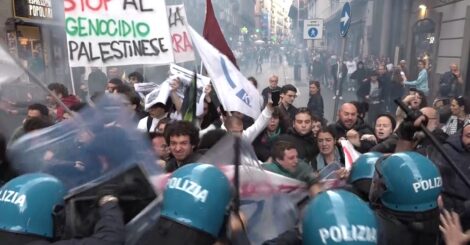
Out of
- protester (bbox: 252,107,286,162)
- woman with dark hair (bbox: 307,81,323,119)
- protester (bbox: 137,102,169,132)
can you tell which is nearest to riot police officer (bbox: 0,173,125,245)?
protester (bbox: 252,107,286,162)

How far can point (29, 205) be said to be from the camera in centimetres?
218

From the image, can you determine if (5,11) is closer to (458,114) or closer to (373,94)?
(373,94)

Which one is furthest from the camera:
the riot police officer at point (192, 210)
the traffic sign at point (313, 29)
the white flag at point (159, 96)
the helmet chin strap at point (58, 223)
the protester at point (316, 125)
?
the traffic sign at point (313, 29)

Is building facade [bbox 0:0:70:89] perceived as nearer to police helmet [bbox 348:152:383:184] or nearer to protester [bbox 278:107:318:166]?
protester [bbox 278:107:318:166]

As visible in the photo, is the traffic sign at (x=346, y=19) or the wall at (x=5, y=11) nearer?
the traffic sign at (x=346, y=19)

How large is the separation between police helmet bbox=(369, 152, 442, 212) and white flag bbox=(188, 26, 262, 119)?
207 cm

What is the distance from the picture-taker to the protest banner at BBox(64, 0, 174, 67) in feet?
19.0

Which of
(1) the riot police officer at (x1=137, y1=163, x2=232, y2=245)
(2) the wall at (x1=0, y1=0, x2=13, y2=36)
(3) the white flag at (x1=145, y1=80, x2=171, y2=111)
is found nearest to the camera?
(1) the riot police officer at (x1=137, y1=163, x2=232, y2=245)

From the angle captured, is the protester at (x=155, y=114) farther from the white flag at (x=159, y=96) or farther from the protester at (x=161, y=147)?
the protester at (x=161, y=147)

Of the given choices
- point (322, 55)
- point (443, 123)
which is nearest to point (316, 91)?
point (443, 123)

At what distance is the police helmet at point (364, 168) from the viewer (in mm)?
2795

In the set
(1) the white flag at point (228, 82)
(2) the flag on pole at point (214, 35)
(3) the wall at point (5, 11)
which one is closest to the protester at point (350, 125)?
(1) the white flag at point (228, 82)

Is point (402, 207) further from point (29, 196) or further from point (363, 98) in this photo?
point (363, 98)

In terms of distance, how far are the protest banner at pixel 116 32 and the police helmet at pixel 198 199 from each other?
3.78 m
